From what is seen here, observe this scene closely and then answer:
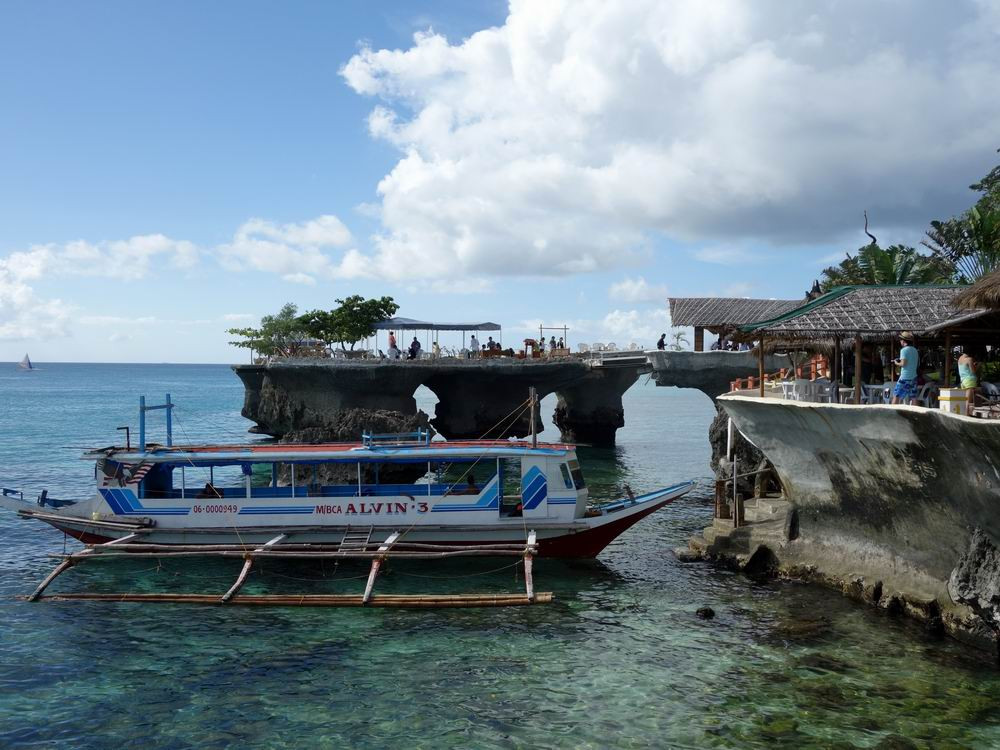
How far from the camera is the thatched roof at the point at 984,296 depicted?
15.0 m

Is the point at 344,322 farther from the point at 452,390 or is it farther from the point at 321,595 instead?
the point at 321,595

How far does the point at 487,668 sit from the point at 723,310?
2715 cm

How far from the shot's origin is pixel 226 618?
16781 millimetres

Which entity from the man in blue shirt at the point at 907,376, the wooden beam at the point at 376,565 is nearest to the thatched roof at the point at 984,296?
the man in blue shirt at the point at 907,376

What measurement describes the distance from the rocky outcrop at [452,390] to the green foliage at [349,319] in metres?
4.46

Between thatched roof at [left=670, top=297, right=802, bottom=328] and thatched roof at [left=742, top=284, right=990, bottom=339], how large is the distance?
16647 mm

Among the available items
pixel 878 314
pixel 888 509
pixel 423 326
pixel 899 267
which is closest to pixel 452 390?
pixel 423 326

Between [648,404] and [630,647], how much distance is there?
98284 millimetres

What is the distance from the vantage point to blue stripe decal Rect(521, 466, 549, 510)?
20406 millimetres

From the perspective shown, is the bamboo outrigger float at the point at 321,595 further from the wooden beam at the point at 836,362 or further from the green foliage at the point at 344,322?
the green foliage at the point at 344,322

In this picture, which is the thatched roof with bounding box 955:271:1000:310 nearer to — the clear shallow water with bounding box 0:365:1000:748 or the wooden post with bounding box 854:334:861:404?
the wooden post with bounding box 854:334:861:404

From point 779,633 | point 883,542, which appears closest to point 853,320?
point 883,542

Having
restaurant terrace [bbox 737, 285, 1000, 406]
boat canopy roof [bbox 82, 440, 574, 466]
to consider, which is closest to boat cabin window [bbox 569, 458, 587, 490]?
boat canopy roof [bbox 82, 440, 574, 466]

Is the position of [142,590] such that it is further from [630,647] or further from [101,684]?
[630,647]
